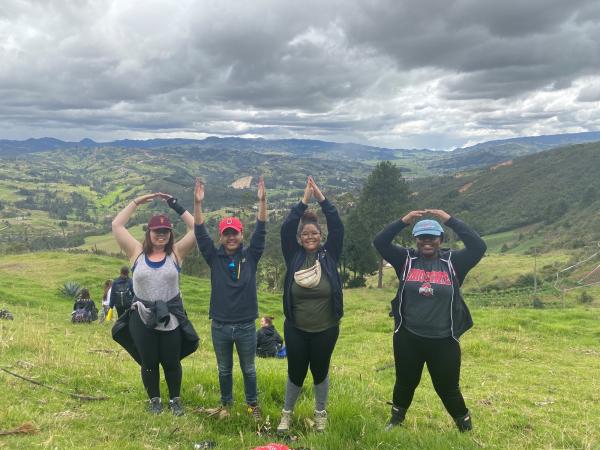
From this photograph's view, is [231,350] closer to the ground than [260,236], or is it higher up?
closer to the ground

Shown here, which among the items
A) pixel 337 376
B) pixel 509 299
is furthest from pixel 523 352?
pixel 509 299

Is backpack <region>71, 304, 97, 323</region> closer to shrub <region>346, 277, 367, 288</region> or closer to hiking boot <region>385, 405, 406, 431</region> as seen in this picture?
hiking boot <region>385, 405, 406, 431</region>

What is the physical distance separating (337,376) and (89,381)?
4023mm

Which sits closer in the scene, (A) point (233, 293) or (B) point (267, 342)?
(A) point (233, 293)

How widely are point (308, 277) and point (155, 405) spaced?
2.66 m

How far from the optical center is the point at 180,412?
527 centimetres

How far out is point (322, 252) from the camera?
504cm

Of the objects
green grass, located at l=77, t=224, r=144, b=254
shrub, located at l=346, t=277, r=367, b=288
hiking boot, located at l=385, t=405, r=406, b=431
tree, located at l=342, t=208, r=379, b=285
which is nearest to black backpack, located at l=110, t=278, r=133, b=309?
hiking boot, located at l=385, t=405, r=406, b=431

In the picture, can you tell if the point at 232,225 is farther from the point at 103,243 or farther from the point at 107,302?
the point at 103,243

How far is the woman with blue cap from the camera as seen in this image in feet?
15.7

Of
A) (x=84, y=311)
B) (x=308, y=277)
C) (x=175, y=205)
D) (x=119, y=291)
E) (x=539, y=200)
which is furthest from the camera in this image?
(x=539, y=200)

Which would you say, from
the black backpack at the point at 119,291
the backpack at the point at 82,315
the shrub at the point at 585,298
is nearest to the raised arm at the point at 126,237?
the black backpack at the point at 119,291

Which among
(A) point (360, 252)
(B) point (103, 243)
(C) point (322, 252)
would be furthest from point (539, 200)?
(C) point (322, 252)

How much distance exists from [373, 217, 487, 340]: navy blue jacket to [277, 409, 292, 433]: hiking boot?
1682 mm
